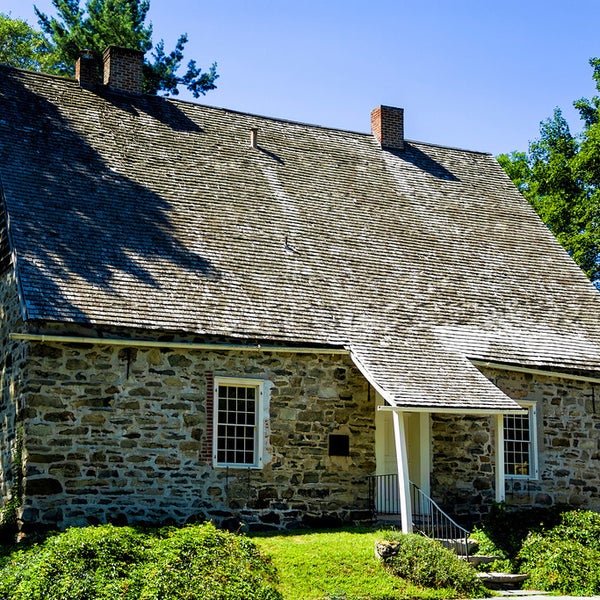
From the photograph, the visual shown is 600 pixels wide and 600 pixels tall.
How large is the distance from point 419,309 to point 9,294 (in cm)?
740

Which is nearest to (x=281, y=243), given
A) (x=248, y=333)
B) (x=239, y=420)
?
(x=248, y=333)

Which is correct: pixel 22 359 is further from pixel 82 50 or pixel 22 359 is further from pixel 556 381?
pixel 82 50

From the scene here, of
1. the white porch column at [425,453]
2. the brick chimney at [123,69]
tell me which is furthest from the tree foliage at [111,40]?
the white porch column at [425,453]

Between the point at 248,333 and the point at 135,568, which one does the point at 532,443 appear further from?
the point at 135,568

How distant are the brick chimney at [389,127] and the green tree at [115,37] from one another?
36.1ft

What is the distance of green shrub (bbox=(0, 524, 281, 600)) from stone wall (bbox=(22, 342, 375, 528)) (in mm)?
1932

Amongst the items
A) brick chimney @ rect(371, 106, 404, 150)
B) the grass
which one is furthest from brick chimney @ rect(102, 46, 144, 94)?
the grass

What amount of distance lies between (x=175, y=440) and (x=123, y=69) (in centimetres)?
947

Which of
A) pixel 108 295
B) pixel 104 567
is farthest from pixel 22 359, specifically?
pixel 104 567

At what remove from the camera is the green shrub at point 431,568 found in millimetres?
12555

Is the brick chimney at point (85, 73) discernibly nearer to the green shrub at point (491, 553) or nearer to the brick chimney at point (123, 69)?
the brick chimney at point (123, 69)

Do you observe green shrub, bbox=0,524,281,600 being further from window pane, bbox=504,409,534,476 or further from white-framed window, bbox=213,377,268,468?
window pane, bbox=504,409,534,476

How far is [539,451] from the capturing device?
17422 millimetres

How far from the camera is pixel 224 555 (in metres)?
11.6
